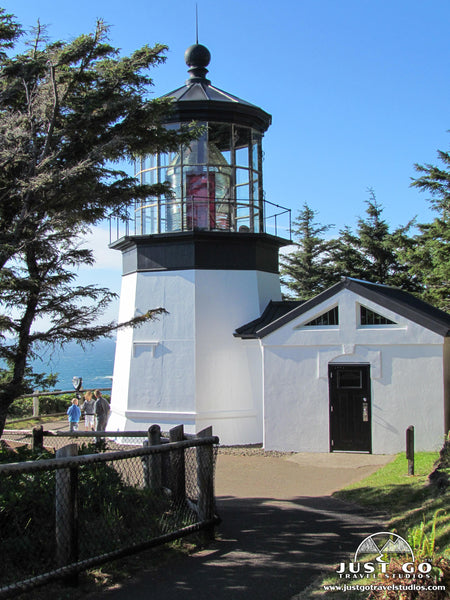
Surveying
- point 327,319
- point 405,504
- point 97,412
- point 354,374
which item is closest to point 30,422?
→ point 97,412

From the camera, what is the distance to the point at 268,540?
731 centimetres

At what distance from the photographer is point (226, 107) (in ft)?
51.7

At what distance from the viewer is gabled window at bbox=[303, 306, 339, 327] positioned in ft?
48.0

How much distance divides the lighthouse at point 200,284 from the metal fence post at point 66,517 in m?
9.80

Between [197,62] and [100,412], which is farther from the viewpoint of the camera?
[197,62]

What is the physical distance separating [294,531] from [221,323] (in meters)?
8.81

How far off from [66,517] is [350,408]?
964 centimetres

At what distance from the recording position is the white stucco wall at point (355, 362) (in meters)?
13.6

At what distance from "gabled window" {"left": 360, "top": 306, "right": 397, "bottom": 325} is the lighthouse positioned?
3106 mm

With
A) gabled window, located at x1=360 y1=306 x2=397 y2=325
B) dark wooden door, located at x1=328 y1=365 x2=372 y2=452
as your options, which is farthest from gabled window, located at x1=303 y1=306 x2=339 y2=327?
dark wooden door, located at x1=328 y1=365 x2=372 y2=452

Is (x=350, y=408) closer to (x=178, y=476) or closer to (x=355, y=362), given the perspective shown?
(x=355, y=362)

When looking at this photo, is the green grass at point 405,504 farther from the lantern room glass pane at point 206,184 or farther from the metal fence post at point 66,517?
the lantern room glass pane at point 206,184

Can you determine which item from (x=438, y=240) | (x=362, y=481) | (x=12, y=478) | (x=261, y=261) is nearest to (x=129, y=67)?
(x=12, y=478)

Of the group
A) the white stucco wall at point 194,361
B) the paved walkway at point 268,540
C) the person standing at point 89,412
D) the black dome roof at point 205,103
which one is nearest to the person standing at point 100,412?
the white stucco wall at point 194,361
